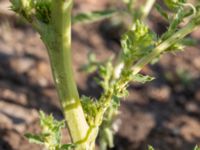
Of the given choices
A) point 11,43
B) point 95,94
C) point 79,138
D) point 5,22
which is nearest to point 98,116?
point 79,138

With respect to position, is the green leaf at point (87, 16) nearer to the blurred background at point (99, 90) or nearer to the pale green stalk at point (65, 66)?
the pale green stalk at point (65, 66)

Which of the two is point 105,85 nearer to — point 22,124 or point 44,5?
point 44,5

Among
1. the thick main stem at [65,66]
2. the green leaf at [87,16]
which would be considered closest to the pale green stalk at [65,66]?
the thick main stem at [65,66]

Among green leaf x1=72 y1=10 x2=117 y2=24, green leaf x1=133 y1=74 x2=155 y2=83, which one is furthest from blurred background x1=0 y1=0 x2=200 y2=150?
green leaf x1=133 y1=74 x2=155 y2=83

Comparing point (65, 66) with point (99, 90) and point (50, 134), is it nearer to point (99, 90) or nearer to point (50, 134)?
point (50, 134)

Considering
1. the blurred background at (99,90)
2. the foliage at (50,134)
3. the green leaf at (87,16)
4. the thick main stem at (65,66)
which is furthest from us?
the blurred background at (99,90)

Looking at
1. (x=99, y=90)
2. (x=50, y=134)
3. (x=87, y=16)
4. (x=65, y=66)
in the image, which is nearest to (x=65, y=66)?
(x=65, y=66)

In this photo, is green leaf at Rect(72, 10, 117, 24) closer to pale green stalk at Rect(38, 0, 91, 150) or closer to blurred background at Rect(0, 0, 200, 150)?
pale green stalk at Rect(38, 0, 91, 150)

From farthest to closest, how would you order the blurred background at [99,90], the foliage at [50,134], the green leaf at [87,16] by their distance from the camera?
1. the blurred background at [99,90]
2. the green leaf at [87,16]
3. the foliage at [50,134]

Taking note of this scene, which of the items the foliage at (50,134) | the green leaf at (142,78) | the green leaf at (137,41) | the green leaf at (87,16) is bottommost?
the foliage at (50,134)
